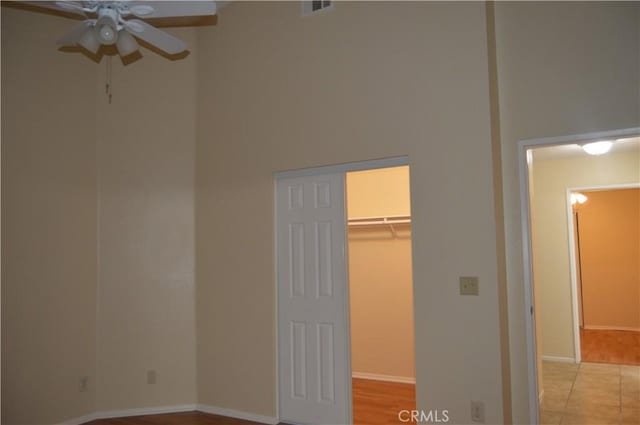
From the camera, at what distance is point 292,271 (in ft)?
12.6

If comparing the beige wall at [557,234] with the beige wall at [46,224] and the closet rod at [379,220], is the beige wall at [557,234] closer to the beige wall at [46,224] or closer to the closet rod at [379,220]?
the closet rod at [379,220]

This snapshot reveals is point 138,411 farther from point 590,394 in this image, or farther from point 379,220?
point 590,394

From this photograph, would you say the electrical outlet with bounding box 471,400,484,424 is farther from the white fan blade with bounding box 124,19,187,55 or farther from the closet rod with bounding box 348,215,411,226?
the white fan blade with bounding box 124,19,187,55

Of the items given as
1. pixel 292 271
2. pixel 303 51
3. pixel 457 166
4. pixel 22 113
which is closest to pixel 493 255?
pixel 457 166

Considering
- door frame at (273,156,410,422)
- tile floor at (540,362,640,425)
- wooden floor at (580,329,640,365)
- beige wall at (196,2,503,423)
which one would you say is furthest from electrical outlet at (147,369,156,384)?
wooden floor at (580,329,640,365)

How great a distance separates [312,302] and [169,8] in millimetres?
2302

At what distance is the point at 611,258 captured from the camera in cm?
756

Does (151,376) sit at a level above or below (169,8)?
below

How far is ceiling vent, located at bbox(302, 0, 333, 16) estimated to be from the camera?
12.5 ft

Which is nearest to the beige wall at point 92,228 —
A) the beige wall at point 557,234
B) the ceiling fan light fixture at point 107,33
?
the ceiling fan light fixture at point 107,33

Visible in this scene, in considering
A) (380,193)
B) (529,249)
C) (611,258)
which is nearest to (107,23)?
(529,249)

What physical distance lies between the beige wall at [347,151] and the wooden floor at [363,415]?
0.60 ft

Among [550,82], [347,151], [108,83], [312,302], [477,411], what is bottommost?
[477,411]

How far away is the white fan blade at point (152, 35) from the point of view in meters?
2.78
